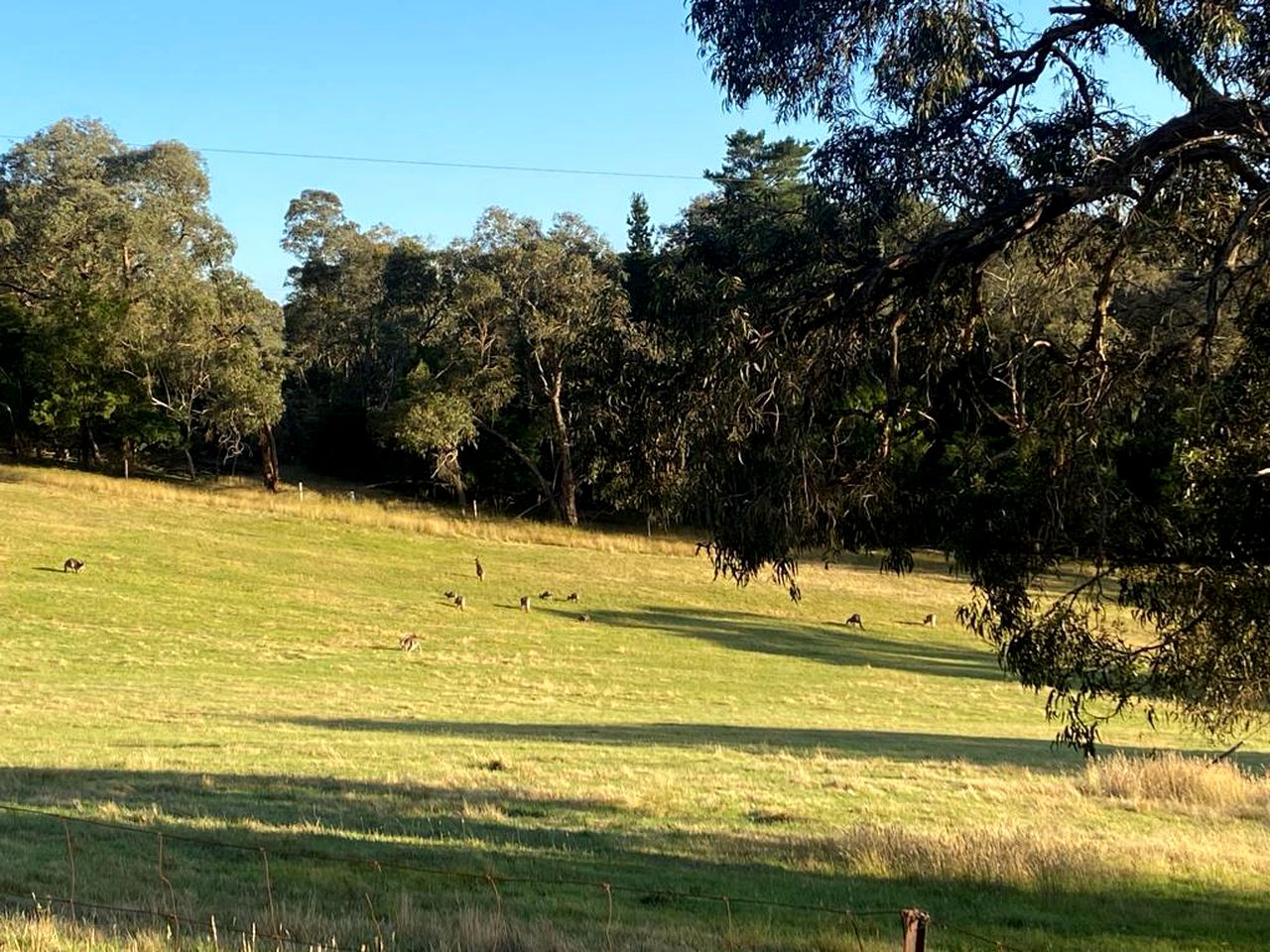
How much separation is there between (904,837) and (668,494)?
409cm

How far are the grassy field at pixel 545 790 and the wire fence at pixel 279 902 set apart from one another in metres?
0.04

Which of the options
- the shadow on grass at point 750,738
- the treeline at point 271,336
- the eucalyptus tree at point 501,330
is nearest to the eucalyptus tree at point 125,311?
the treeline at point 271,336

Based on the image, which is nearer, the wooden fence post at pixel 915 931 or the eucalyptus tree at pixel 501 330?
the wooden fence post at pixel 915 931

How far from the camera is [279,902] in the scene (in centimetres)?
722

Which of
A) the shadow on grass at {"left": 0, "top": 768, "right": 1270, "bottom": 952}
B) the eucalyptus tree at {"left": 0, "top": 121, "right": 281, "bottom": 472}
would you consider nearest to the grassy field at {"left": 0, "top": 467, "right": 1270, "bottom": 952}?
the shadow on grass at {"left": 0, "top": 768, "right": 1270, "bottom": 952}

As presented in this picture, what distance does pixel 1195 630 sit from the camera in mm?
Answer: 9320

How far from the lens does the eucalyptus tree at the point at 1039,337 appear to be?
8.26 m

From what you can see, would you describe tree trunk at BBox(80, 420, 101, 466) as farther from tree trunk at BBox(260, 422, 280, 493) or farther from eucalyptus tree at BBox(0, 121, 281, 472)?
tree trunk at BBox(260, 422, 280, 493)

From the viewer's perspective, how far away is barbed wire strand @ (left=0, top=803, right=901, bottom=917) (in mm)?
8070

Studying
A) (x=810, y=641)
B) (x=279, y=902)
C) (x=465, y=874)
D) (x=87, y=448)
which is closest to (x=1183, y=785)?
(x=465, y=874)

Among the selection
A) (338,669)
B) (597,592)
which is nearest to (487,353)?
(597,592)

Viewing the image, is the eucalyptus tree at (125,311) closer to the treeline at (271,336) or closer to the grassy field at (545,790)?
the treeline at (271,336)

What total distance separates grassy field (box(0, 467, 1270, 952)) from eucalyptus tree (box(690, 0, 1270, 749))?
6.94 feet

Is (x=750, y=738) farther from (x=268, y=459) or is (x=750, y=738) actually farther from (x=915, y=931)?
(x=268, y=459)
